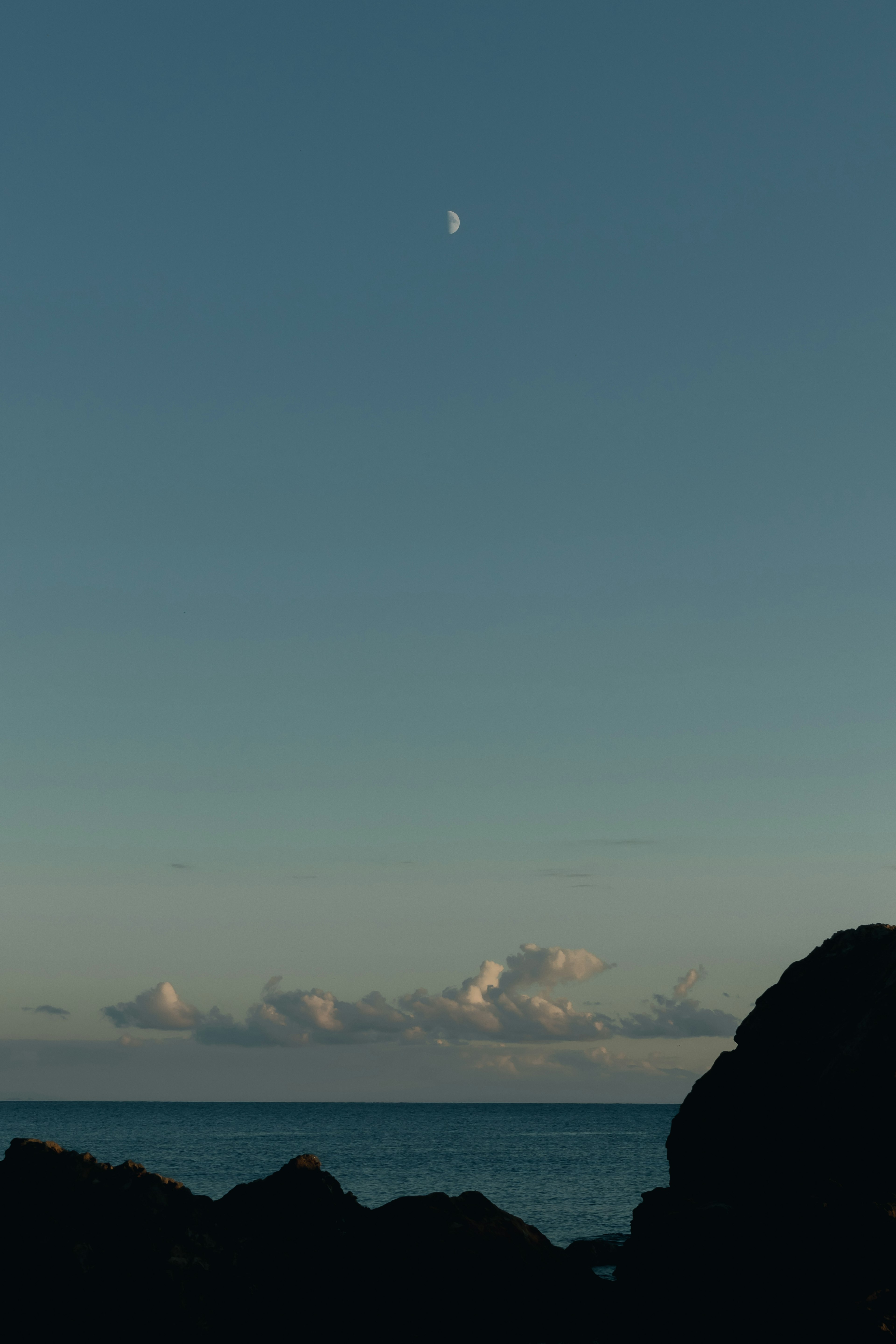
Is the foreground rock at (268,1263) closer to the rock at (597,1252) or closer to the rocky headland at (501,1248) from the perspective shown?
the rocky headland at (501,1248)

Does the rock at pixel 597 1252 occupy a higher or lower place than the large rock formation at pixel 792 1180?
lower

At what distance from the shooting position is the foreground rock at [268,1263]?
2756 centimetres

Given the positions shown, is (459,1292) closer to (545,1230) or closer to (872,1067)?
(872,1067)

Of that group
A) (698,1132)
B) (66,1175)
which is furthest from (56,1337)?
(698,1132)

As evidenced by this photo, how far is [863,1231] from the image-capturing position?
26344mm

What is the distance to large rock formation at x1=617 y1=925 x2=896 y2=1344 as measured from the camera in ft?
85.9

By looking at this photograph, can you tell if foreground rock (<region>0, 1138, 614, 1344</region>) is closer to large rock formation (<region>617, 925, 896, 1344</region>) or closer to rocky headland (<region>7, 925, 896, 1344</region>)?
rocky headland (<region>7, 925, 896, 1344</region>)

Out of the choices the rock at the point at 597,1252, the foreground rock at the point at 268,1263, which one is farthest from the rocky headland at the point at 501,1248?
the rock at the point at 597,1252

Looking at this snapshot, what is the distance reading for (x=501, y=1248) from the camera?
32.6 meters

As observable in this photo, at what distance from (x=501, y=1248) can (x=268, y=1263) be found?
23.4 ft

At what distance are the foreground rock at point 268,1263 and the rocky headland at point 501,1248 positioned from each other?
0.16 ft

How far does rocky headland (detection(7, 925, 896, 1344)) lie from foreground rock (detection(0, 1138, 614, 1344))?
0.16 feet

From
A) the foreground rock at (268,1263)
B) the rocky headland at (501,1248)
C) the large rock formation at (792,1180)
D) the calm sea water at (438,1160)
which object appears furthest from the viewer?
the calm sea water at (438,1160)

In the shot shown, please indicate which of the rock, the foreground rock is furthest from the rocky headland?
the rock
